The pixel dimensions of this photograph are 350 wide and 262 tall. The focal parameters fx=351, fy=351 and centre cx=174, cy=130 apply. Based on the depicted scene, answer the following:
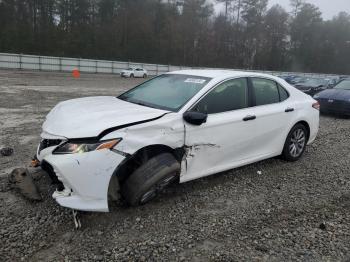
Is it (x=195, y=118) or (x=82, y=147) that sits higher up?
(x=195, y=118)

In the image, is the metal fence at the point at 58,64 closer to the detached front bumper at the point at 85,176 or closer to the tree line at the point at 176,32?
the tree line at the point at 176,32

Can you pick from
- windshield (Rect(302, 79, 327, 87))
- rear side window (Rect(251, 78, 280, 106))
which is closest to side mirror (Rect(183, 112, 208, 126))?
rear side window (Rect(251, 78, 280, 106))

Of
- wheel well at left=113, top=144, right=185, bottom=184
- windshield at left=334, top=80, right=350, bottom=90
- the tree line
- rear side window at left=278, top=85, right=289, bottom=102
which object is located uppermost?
the tree line

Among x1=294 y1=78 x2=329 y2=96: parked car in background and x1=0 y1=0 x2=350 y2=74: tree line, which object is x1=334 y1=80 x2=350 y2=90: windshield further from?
x1=0 y1=0 x2=350 y2=74: tree line

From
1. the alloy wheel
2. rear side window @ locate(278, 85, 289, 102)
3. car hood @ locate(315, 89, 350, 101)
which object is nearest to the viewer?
rear side window @ locate(278, 85, 289, 102)

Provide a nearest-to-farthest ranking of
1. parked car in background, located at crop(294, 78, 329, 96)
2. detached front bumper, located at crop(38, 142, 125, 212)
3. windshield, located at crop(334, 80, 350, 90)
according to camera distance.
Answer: detached front bumper, located at crop(38, 142, 125, 212) < windshield, located at crop(334, 80, 350, 90) < parked car in background, located at crop(294, 78, 329, 96)

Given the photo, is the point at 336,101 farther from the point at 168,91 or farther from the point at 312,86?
the point at 168,91

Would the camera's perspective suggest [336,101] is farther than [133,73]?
No

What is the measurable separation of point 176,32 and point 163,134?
5974 cm

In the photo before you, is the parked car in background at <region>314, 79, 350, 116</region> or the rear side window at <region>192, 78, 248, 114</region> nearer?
the rear side window at <region>192, 78, 248, 114</region>

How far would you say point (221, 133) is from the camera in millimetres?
4641

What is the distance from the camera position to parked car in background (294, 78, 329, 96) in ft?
56.9

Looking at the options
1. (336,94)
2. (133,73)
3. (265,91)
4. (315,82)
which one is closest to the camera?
(265,91)

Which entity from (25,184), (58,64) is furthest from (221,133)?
(58,64)
